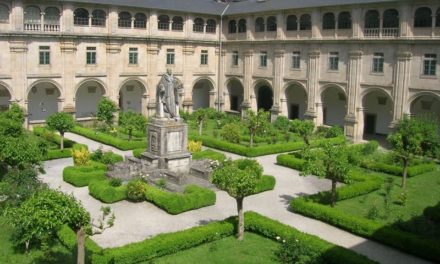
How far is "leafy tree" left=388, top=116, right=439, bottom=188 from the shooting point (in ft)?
86.4

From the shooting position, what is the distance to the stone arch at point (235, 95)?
50.5 m

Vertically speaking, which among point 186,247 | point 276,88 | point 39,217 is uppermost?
point 276,88

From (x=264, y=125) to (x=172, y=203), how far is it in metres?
15.2

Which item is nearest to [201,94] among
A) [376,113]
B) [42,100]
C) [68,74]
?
[68,74]

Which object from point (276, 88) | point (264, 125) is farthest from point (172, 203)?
point (276, 88)

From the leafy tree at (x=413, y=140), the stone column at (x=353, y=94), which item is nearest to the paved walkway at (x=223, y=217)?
the leafy tree at (x=413, y=140)

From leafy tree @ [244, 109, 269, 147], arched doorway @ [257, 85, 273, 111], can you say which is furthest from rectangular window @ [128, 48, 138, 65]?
leafy tree @ [244, 109, 269, 147]

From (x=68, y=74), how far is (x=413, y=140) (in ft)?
88.8

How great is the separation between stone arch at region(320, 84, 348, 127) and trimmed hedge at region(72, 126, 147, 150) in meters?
16.8

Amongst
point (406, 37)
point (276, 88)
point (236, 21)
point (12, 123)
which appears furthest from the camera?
point (236, 21)

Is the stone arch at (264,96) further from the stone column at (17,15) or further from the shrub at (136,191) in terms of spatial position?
the shrub at (136,191)

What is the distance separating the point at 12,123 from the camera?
2814 cm

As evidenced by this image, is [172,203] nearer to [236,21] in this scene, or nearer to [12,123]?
[12,123]

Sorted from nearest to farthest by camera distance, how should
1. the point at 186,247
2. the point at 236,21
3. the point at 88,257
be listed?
the point at 88,257
the point at 186,247
the point at 236,21
